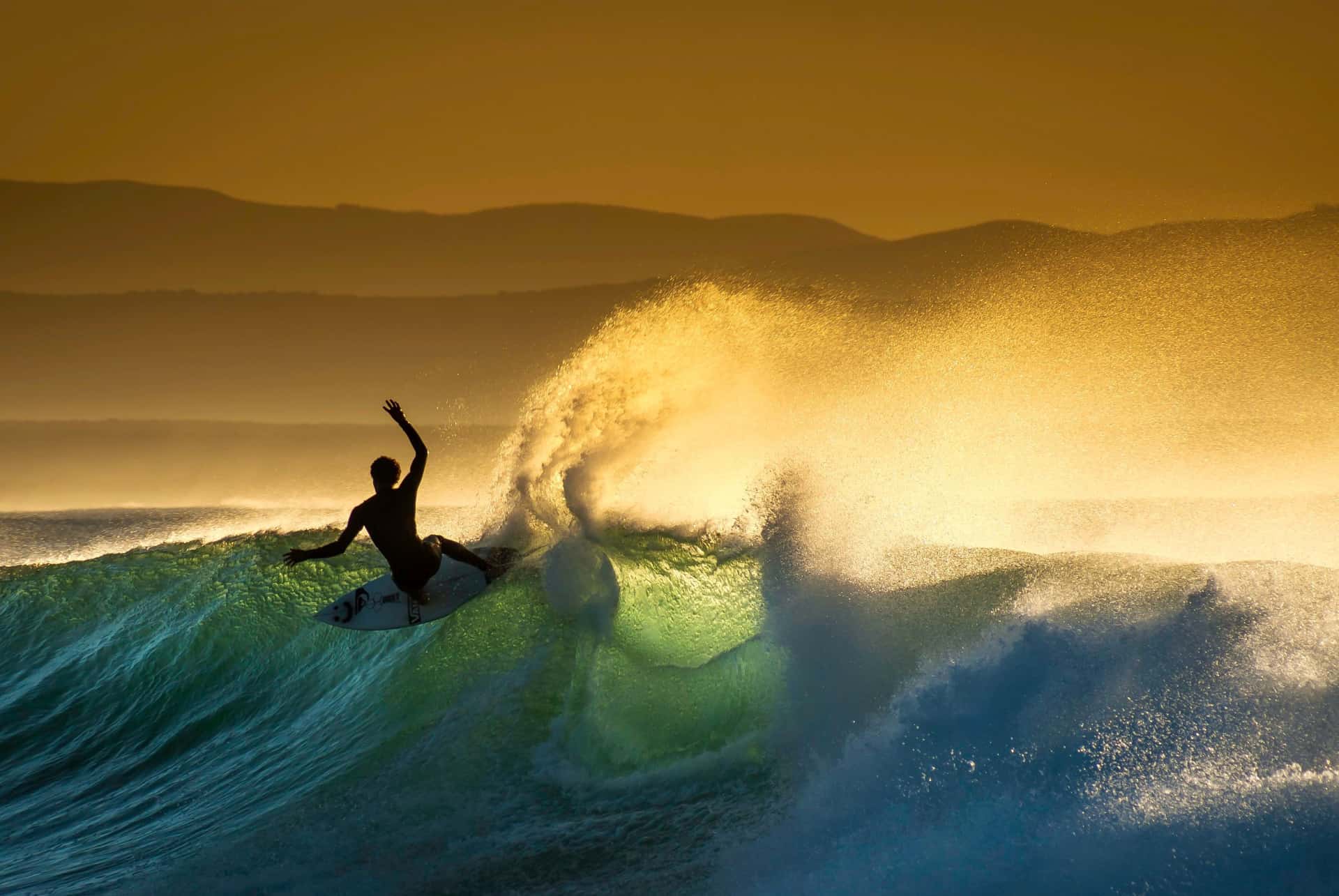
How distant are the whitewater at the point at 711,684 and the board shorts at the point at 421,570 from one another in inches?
15.4

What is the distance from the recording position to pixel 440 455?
11.2m

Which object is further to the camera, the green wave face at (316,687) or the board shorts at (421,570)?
the board shorts at (421,570)

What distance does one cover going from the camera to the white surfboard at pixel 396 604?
16.5 ft

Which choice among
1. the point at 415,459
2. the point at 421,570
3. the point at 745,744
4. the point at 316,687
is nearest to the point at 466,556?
the point at 421,570

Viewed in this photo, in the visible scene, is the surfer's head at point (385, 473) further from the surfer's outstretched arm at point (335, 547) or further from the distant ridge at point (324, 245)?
the distant ridge at point (324, 245)

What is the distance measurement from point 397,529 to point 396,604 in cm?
50

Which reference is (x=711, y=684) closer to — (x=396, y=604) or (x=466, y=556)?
(x=466, y=556)

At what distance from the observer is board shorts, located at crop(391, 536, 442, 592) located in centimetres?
491

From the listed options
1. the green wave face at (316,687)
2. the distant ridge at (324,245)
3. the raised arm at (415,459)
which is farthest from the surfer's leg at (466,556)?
the distant ridge at (324,245)

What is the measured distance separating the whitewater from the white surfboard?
205 millimetres

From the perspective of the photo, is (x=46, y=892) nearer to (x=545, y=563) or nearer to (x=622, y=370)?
(x=545, y=563)

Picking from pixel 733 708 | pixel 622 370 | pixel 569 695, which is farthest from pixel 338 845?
pixel 622 370

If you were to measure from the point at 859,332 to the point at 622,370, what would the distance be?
3.20 m

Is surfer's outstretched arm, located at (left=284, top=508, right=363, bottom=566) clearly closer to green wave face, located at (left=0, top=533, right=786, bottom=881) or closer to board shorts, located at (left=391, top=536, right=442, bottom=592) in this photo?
board shorts, located at (left=391, top=536, right=442, bottom=592)
